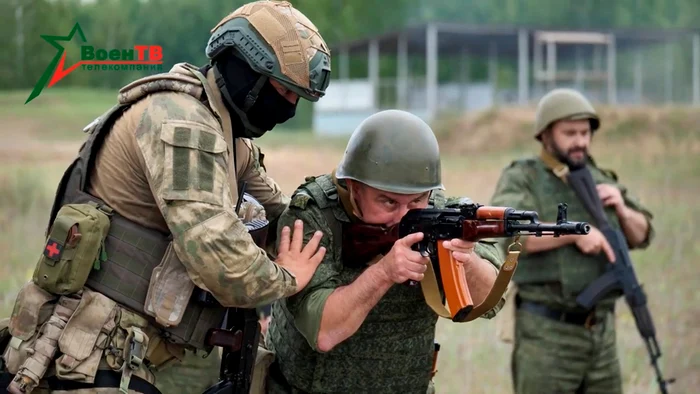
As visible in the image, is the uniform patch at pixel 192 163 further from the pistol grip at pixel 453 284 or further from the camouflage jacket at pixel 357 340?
the pistol grip at pixel 453 284

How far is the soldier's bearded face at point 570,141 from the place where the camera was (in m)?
5.62

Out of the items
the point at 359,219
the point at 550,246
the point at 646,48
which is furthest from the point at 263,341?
the point at 646,48

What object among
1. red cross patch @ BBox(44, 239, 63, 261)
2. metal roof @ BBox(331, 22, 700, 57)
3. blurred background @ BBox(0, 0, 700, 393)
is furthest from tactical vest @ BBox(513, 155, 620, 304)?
metal roof @ BBox(331, 22, 700, 57)

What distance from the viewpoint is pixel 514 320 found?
19.0ft

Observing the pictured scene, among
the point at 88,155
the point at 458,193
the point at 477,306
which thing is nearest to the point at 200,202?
the point at 88,155

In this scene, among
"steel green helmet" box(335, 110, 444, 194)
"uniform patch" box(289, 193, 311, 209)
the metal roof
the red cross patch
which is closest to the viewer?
the red cross patch

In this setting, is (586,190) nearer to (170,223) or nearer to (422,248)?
(422,248)

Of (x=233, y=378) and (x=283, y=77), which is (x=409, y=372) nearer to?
(x=233, y=378)

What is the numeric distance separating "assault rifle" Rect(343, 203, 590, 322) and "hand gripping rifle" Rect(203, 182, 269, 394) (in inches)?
15.4

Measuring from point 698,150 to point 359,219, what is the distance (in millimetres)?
16939

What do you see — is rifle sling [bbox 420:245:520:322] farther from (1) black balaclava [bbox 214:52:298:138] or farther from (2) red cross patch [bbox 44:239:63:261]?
(2) red cross patch [bbox 44:239:63:261]

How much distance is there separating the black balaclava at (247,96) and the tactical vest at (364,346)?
39cm

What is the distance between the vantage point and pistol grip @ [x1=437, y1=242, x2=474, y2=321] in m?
3.31

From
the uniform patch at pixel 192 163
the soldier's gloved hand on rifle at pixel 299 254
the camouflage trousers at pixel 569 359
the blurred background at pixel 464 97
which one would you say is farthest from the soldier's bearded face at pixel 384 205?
the blurred background at pixel 464 97
